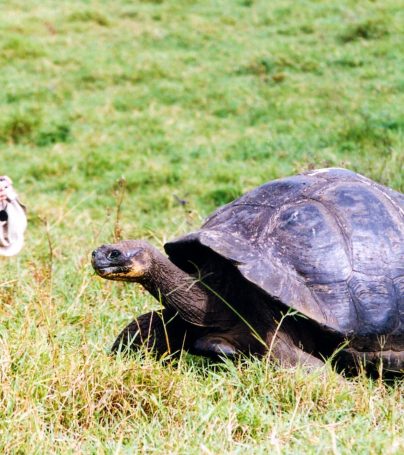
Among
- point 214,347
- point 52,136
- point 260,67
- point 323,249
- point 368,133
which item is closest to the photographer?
point 214,347

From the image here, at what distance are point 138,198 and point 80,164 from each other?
3.49 feet

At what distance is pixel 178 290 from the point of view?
3494 millimetres

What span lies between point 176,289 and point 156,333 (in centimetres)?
31

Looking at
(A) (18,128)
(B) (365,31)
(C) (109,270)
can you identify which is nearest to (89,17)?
(A) (18,128)

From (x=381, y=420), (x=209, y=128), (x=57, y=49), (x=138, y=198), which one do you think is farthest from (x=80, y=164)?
(x=381, y=420)

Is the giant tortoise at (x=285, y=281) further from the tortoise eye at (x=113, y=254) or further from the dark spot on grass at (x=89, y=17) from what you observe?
the dark spot on grass at (x=89, y=17)

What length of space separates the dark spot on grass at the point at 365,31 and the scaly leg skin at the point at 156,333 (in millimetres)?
7674

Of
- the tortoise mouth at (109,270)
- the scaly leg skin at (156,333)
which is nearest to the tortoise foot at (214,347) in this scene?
the scaly leg skin at (156,333)

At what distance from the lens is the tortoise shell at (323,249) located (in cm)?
339

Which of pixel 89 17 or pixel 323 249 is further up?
pixel 323 249

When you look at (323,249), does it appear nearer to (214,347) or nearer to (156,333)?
(214,347)

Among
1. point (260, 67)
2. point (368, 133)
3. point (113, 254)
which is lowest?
point (368, 133)

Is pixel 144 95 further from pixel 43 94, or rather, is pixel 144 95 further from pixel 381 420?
pixel 381 420

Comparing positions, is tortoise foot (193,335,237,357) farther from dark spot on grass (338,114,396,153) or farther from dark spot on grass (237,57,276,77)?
dark spot on grass (237,57,276,77)
